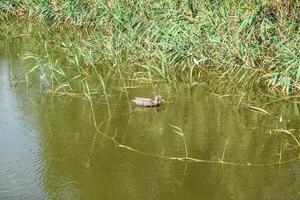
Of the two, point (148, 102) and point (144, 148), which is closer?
point (144, 148)

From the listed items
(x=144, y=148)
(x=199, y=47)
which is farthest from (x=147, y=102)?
(x=199, y=47)

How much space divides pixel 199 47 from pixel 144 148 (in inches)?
68.1

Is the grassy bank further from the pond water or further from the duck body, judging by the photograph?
the duck body

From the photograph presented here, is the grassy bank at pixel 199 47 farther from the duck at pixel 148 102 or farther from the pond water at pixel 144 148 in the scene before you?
the duck at pixel 148 102

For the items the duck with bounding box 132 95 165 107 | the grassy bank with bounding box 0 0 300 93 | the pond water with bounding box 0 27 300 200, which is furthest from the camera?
the grassy bank with bounding box 0 0 300 93

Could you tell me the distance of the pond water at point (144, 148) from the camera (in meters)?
2.29

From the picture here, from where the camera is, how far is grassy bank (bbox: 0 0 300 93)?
4016 millimetres

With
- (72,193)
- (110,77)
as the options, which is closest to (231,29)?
(110,77)

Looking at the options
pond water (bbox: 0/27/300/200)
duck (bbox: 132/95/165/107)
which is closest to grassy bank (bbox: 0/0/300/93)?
pond water (bbox: 0/27/300/200)

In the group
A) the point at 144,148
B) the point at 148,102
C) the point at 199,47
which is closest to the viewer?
the point at 144,148

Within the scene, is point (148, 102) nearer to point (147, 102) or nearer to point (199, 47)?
point (147, 102)

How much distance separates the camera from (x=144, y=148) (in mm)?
2766

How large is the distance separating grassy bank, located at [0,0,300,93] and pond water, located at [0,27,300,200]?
352 millimetres

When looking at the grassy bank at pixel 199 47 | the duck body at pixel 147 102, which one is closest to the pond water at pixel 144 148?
the duck body at pixel 147 102
